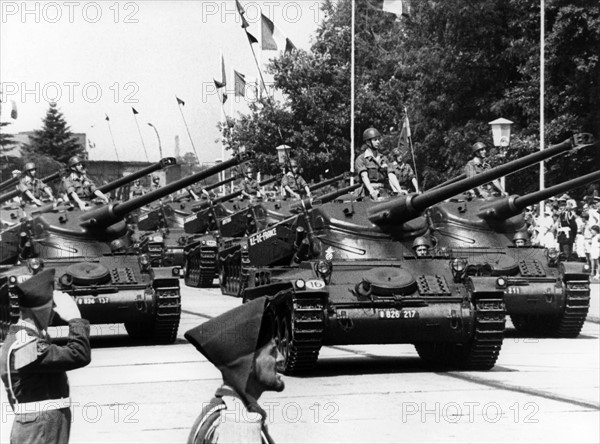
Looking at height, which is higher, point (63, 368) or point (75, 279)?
point (63, 368)

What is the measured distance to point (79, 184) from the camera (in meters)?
22.8

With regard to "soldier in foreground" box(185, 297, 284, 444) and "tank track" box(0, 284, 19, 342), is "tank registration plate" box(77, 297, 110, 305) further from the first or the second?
"soldier in foreground" box(185, 297, 284, 444)

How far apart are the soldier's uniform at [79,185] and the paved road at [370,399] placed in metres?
4.75

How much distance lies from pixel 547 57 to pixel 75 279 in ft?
78.2

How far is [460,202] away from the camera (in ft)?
68.3

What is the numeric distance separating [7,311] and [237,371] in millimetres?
14282

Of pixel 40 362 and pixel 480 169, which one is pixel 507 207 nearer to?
pixel 480 169

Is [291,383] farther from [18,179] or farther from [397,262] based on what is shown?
[18,179]

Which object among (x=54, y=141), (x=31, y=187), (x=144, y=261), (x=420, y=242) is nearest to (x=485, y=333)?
(x=420, y=242)

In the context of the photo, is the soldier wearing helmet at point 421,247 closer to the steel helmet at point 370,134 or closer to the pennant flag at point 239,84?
the steel helmet at point 370,134

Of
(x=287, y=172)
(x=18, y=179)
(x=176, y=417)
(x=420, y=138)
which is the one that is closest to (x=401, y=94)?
(x=420, y=138)

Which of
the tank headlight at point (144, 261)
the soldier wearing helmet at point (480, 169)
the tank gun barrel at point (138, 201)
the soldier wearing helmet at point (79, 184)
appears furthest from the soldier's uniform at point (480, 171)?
the soldier wearing helmet at point (79, 184)

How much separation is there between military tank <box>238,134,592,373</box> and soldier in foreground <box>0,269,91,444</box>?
298 inches

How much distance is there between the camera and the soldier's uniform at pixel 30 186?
1101 inches
